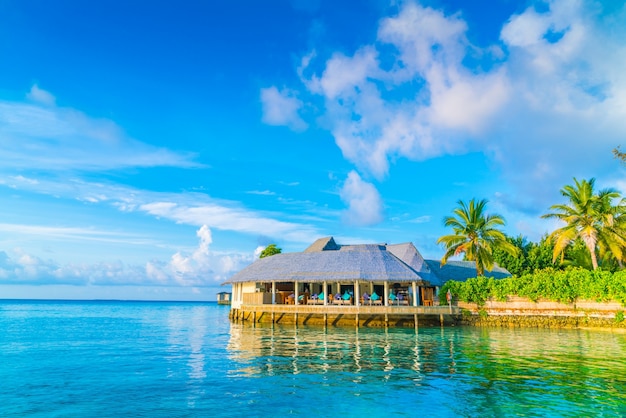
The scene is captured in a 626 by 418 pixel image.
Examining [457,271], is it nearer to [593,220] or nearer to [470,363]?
[593,220]

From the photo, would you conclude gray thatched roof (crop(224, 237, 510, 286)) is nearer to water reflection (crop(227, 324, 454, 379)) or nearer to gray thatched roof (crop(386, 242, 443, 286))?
gray thatched roof (crop(386, 242, 443, 286))

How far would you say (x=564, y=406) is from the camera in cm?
1234

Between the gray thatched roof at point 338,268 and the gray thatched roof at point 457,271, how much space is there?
4592mm

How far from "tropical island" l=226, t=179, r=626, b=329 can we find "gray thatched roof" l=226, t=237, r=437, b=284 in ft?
0.28

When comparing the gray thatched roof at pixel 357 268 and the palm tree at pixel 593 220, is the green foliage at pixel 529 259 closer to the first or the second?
the gray thatched roof at pixel 357 268

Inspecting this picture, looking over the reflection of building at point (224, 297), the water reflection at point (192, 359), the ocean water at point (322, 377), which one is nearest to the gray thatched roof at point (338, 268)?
the ocean water at point (322, 377)

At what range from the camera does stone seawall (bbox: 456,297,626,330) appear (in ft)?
108

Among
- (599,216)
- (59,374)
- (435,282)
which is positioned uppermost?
(599,216)

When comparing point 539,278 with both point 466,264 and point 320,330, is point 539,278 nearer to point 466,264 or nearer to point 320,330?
point 466,264

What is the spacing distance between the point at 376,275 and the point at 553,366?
1870 centimetres

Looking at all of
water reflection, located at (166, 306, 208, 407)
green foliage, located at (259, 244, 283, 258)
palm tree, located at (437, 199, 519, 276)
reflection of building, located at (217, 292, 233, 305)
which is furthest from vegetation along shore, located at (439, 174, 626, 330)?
reflection of building, located at (217, 292, 233, 305)

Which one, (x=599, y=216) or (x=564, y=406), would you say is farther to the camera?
(x=599, y=216)

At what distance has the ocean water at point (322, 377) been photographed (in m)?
12.5

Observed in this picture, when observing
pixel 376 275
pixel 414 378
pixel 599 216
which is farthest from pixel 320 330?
pixel 599 216
